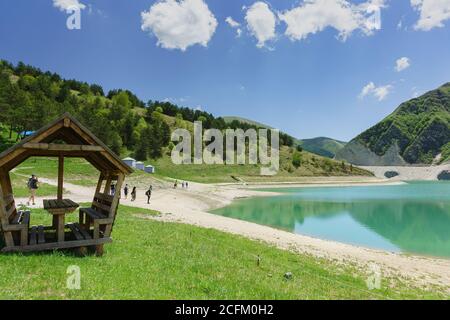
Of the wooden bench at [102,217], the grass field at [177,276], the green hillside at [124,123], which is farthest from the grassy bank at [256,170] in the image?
the grass field at [177,276]

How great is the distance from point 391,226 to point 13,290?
45.9 m

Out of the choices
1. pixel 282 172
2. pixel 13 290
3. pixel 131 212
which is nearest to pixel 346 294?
pixel 13 290

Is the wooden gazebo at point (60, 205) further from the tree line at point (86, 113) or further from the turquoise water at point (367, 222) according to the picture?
the tree line at point (86, 113)

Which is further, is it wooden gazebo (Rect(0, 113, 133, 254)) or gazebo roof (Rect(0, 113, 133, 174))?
gazebo roof (Rect(0, 113, 133, 174))

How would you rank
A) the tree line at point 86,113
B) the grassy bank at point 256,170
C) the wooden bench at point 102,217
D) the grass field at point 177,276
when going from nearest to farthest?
the grass field at point 177,276 → the wooden bench at point 102,217 → the tree line at point 86,113 → the grassy bank at point 256,170

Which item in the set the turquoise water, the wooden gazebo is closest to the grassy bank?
the turquoise water

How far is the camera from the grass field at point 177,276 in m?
8.23

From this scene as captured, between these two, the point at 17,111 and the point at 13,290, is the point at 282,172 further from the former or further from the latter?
the point at 13,290

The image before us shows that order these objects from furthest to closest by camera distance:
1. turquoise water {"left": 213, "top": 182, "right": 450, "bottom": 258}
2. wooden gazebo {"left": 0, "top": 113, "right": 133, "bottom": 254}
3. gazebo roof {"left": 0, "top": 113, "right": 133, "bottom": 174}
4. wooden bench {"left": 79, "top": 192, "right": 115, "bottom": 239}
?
turquoise water {"left": 213, "top": 182, "right": 450, "bottom": 258}, wooden bench {"left": 79, "top": 192, "right": 115, "bottom": 239}, gazebo roof {"left": 0, "top": 113, "right": 133, "bottom": 174}, wooden gazebo {"left": 0, "top": 113, "right": 133, "bottom": 254}

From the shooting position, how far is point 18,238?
11648mm

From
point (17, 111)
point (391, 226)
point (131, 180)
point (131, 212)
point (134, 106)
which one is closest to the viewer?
point (131, 212)

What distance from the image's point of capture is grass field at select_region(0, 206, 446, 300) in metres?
8.23

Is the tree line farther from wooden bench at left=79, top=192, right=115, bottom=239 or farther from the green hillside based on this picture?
wooden bench at left=79, top=192, right=115, bottom=239

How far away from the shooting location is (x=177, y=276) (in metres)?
10.0
